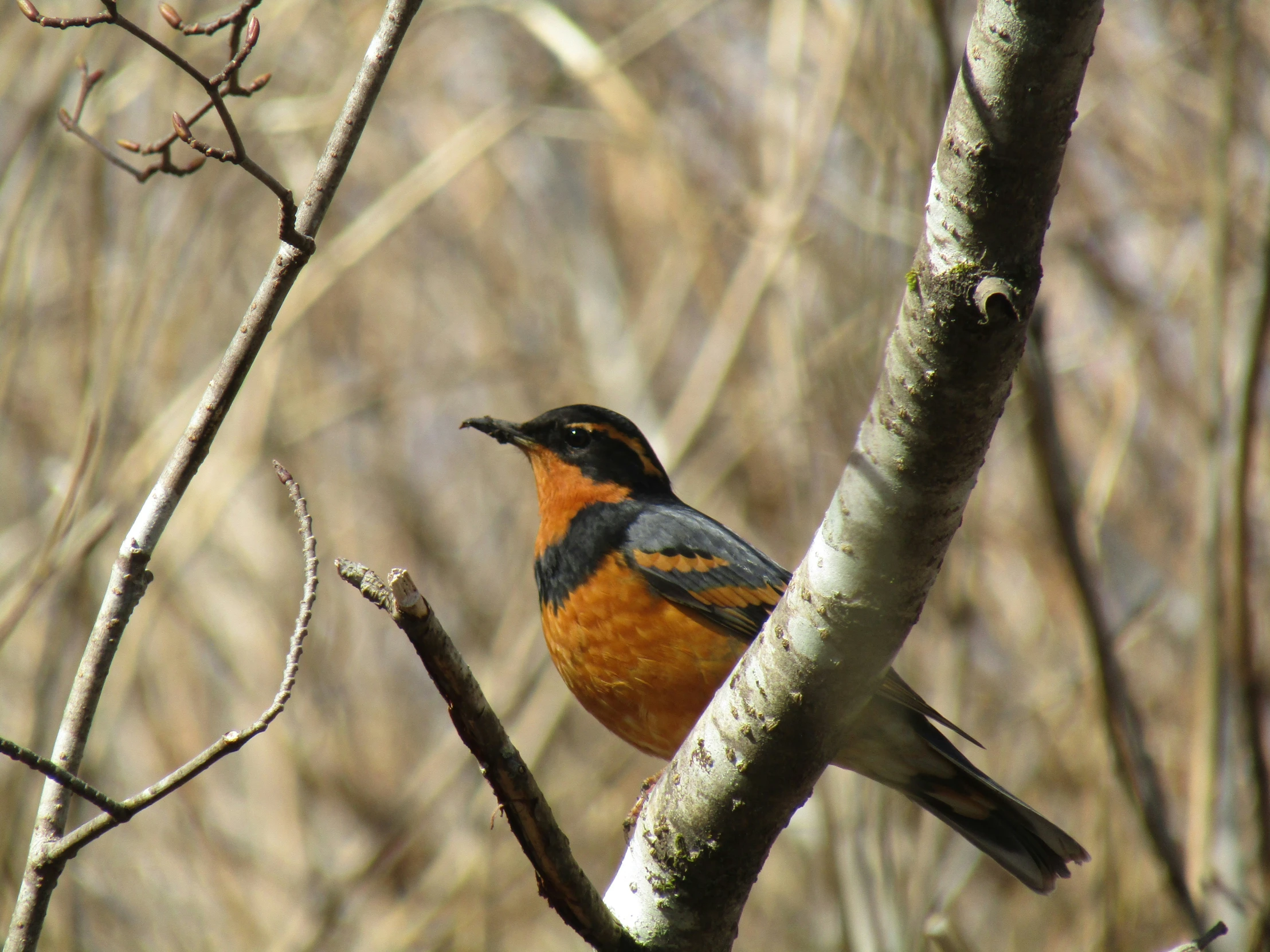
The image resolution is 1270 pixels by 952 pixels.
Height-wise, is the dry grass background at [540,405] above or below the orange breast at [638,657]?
above

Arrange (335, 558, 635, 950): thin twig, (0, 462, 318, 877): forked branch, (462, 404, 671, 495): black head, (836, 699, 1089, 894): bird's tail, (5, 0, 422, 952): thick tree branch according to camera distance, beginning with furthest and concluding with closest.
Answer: (462, 404, 671, 495): black head < (836, 699, 1089, 894): bird's tail < (5, 0, 422, 952): thick tree branch < (335, 558, 635, 950): thin twig < (0, 462, 318, 877): forked branch

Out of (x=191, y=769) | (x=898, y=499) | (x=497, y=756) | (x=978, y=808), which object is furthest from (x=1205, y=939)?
(x=191, y=769)

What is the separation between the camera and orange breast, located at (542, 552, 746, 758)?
423 cm

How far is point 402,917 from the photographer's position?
7164 millimetres

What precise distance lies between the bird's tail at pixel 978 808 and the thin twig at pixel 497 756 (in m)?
1.66

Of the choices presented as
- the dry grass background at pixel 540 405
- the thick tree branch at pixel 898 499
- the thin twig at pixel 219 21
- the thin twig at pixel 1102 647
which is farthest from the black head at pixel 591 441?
the thin twig at pixel 219 21

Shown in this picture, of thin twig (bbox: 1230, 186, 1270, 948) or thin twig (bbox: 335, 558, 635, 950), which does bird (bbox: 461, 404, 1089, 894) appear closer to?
thin twig (bbox: 1230, 186, 1270, 948)

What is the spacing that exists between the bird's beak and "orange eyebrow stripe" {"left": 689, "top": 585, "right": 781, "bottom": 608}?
1.37 metres

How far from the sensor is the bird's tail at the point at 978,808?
4.11m

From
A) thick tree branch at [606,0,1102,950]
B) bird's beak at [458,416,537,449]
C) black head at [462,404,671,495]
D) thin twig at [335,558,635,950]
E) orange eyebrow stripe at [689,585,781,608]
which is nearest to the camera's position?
thick tree branch at [606,0,1102,950]

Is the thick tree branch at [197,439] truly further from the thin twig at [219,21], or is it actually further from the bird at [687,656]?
the bird at [687,656]

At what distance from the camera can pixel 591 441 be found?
531 cm

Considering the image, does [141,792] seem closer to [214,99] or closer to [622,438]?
[214,99]

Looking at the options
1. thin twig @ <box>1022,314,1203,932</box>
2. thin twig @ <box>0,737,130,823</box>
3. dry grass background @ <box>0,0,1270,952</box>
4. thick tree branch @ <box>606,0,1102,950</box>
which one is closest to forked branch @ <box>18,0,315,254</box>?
thin twig @ <box>0,737,130,823</box>
